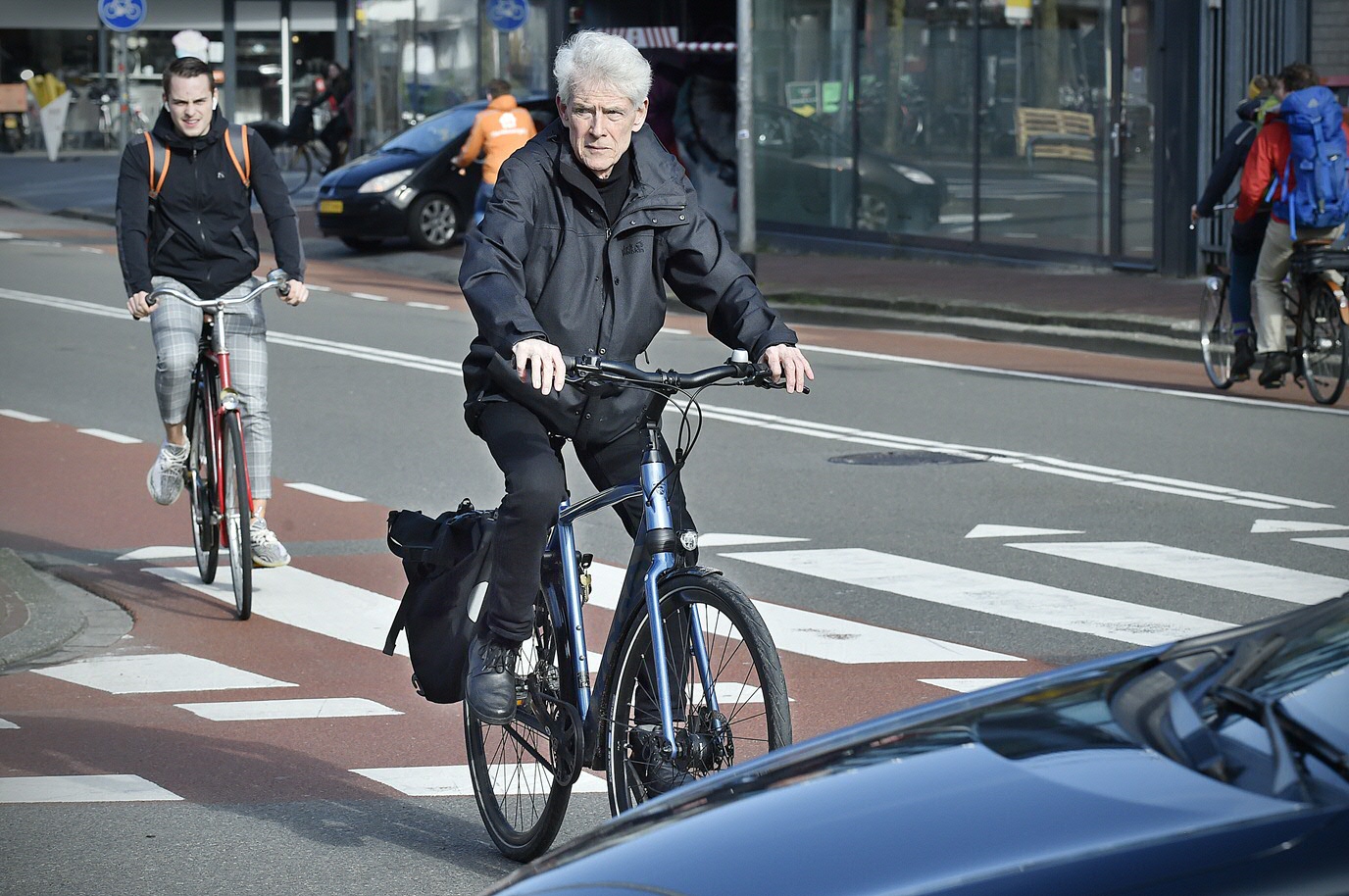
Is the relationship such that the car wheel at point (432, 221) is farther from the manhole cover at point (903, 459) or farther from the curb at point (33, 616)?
the curb at point (33, 616)

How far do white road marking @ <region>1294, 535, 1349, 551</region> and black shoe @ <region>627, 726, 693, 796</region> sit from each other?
190 inches

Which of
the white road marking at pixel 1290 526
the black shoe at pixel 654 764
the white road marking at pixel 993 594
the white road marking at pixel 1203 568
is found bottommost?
the white road marking at pixel 993 594

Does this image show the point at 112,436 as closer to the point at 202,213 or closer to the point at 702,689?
the point at 202,213

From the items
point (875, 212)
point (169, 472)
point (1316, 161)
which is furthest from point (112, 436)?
point (875, 212)

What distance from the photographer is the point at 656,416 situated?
4.30 meters

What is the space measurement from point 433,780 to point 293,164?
33.7 m

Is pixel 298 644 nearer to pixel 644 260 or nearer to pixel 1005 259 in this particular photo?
pixel 644 260

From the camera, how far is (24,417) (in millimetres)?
12602

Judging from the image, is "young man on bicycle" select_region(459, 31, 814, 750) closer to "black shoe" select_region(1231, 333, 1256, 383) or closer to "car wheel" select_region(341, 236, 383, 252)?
"black shoe" select_region(1231, 333, 1256, 383)

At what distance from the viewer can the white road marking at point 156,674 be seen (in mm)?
6602

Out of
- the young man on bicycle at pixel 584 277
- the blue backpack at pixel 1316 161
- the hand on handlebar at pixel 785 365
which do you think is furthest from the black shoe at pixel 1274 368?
the hand on handlebar at pixel 785 365

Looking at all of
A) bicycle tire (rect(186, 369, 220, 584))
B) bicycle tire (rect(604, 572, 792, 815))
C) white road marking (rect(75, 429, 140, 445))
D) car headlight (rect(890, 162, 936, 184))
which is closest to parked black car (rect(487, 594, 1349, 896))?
bicycle tire (rect(604, 572, 792, 815))

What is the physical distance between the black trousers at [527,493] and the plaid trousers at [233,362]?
3551 mm

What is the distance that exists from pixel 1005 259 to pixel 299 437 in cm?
Result: 1092
